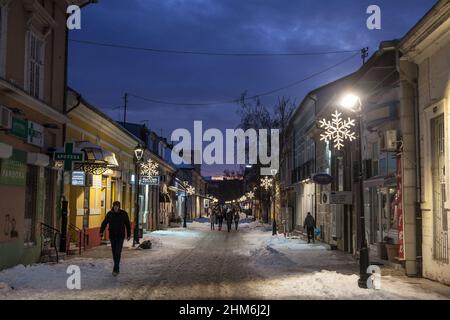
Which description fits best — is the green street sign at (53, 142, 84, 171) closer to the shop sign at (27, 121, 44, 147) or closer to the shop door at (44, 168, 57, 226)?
the shop sign at (27, 121, 44, 147)

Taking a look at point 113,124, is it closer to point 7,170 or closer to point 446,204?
point 7,170

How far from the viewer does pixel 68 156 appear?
16.9m

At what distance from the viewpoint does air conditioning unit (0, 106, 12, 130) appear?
43.1 ft

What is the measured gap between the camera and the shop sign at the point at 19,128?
46.5 ft

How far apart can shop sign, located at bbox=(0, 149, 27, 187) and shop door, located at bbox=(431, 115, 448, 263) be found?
33.0 ft

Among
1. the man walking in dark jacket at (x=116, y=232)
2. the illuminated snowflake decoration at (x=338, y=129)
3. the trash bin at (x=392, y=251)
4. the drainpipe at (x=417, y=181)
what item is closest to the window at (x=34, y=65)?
the man walking in dark jacket at (x=116, y=232)

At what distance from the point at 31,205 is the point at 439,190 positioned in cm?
1087

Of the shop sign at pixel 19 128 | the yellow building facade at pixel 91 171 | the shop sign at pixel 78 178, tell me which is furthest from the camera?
the yellow building facade at pixel 91 171

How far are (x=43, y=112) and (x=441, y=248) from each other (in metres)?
11.3

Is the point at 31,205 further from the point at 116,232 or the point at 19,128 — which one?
the point at 116,232

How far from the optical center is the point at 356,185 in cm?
2083

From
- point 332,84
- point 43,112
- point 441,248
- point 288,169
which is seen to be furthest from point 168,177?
point 441,248

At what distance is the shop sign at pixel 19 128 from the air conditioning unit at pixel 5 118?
0.44 metres

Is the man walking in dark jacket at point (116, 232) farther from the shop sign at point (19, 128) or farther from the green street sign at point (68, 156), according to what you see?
the green street sign at point (68, 156)
